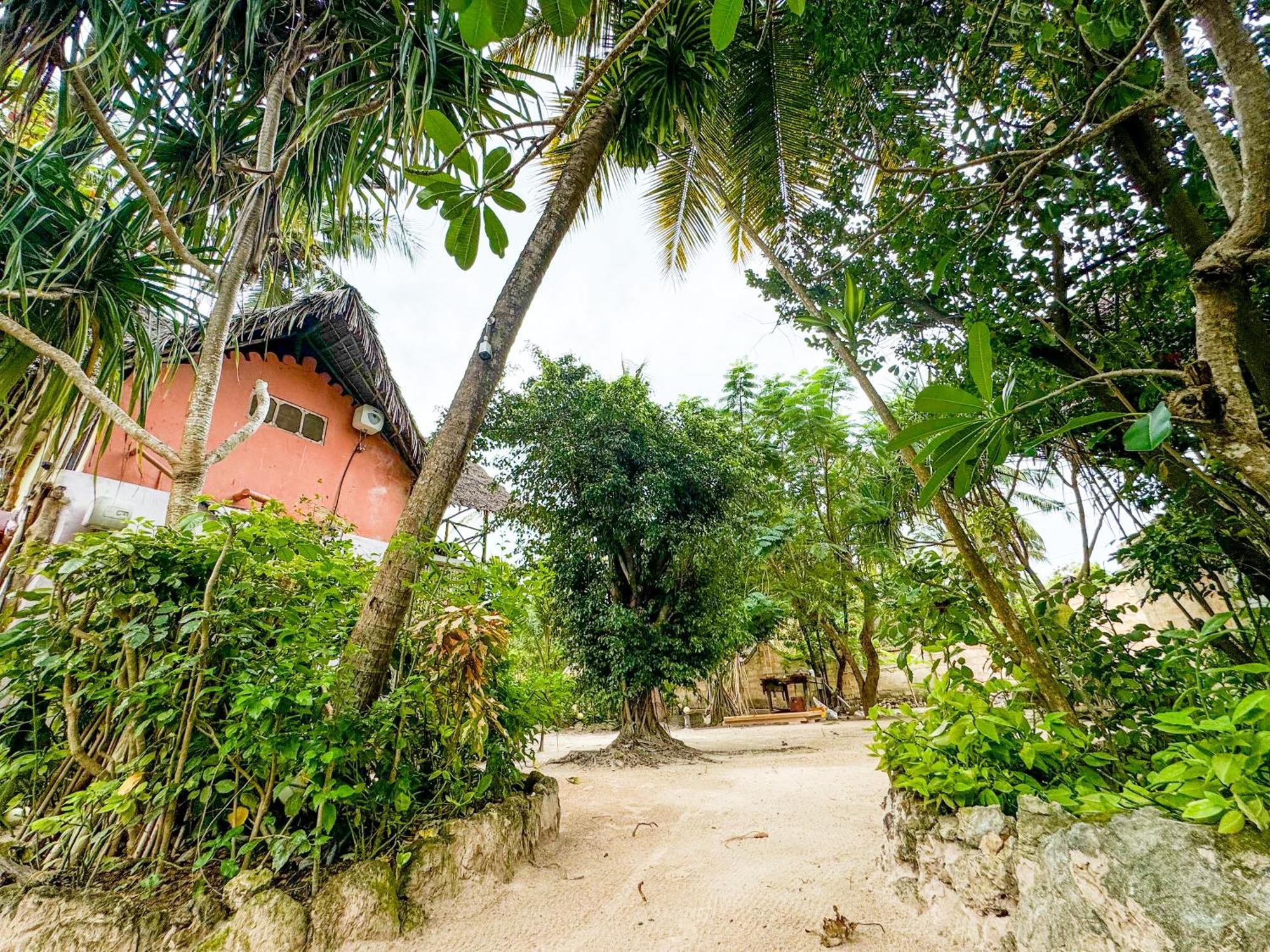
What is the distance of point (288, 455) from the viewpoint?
631cm

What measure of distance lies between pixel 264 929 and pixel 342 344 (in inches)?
251

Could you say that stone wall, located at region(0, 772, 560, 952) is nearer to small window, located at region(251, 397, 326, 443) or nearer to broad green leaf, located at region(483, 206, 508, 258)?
broad green leaf, located at region(483, 206, 508, 258)

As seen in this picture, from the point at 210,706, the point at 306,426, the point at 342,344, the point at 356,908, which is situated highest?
the point at 342,344

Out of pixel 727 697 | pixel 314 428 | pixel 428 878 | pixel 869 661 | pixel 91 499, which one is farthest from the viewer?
pixel 727 697

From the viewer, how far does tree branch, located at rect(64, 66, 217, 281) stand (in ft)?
8.41

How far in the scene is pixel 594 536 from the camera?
22.0ft

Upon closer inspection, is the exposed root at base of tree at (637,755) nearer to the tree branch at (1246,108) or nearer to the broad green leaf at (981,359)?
the broad green leaf at (981,359)

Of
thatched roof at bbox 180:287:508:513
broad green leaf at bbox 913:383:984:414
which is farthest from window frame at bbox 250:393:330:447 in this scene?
broad green leaf at bbox 913:383:984:414

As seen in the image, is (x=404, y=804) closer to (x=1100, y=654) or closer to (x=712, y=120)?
(x=1100, y=654)

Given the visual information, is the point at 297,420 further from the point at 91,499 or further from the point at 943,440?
the point at 943,440

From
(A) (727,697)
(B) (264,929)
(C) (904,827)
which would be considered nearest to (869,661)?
(A) (727,697)

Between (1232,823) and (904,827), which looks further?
(904,827)

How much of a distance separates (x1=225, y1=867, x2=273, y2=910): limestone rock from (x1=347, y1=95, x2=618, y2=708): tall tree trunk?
543mm

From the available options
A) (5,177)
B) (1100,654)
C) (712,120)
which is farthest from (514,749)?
(712,120)
